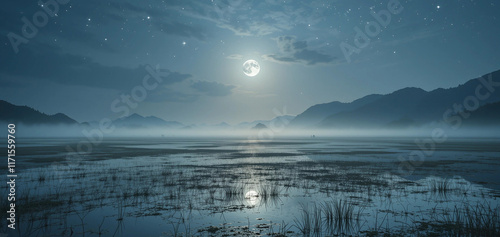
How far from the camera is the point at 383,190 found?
2061cm

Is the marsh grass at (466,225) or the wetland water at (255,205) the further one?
the wetland water at (255,205)

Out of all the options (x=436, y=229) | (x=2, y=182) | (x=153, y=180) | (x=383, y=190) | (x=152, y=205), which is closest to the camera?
(x=436, y=229)

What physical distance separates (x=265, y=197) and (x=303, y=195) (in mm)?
2795

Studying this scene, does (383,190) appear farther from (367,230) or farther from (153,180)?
(153,180)

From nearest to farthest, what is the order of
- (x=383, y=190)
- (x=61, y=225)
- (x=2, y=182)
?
(x=61, y=225) < (x=383, y=190) < (x=2, y=182)

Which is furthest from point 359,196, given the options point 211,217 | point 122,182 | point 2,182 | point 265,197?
point 2,182

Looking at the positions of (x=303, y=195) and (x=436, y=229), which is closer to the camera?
(x=436, y=229)

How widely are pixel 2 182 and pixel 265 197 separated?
22338 mm

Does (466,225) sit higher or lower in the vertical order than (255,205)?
higher

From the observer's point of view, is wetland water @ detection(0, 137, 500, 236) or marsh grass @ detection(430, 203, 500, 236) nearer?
marsh grass @ detection(430, 203, 500, 236)

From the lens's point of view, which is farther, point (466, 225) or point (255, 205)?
point (255, 205)

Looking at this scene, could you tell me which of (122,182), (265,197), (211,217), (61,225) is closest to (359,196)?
(265,197)

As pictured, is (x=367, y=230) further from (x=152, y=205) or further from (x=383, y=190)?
(x=152, y=205)

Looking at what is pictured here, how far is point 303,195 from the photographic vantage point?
19500mm
